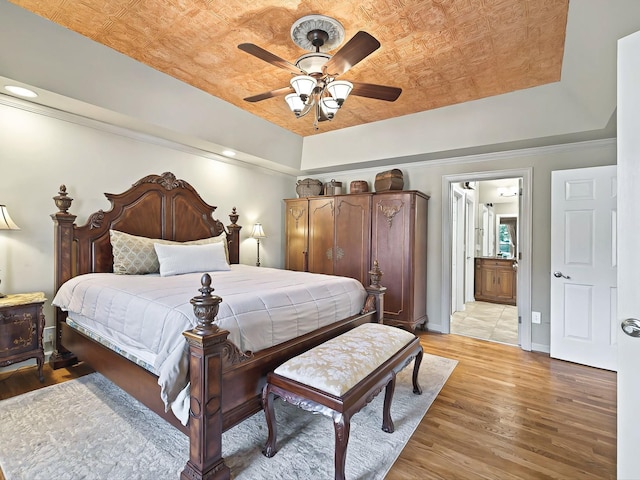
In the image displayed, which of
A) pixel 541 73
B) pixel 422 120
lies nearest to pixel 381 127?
pixel 422 120

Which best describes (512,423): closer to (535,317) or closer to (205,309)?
(535,317)

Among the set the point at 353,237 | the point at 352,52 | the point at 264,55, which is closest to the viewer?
the point at 352,52

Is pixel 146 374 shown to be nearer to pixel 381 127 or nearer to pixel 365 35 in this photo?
pixel 365 35

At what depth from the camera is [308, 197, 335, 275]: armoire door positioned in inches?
181

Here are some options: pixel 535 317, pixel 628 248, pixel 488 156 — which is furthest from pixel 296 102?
pixel 535 317

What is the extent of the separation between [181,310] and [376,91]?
205 cm

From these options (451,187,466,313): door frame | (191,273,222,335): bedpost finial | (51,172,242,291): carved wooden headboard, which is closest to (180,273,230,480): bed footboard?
(191,273,222,335): bedpost finial

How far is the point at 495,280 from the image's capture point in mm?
6340

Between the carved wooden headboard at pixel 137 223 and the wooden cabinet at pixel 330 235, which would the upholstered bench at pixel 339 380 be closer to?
the wooden cabinet at pixel 330 235

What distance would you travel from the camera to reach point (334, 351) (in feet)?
6.23

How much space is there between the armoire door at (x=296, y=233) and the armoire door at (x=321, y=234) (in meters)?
0.10

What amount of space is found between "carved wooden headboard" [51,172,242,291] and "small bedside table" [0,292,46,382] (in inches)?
16.5

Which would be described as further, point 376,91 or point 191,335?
point 376,91

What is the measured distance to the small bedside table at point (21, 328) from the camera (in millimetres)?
2343
